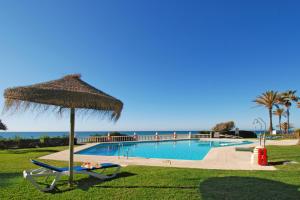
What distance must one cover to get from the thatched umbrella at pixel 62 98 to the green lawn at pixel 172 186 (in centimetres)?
79

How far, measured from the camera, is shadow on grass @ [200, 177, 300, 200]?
4008mm

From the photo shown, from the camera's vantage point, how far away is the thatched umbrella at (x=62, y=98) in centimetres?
371

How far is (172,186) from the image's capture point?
4.64 m

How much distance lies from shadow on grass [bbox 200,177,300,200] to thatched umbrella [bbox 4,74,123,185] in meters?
2.72

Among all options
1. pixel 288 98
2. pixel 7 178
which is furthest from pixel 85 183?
pixel 288 98

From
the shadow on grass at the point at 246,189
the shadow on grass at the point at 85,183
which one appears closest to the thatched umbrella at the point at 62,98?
the shadow on grass at the point at 85,183

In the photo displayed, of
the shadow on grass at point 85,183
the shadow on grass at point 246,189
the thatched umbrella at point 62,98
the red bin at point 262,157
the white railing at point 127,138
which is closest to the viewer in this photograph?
the thatched umbrella at point 62,98

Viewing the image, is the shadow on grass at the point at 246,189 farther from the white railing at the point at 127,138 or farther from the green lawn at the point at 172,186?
the white railing at the point at 127,138

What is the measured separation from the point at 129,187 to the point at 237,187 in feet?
8.08

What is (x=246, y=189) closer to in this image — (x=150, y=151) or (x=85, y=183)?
(x=85, y=183)

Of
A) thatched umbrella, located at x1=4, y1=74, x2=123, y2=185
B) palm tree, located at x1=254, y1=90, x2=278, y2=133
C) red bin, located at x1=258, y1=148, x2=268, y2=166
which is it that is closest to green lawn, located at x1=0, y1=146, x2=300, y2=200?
thatched umbrella, located at x1=4, y1=74, x2=123, y2=185

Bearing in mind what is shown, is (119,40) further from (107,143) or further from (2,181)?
(2,181)

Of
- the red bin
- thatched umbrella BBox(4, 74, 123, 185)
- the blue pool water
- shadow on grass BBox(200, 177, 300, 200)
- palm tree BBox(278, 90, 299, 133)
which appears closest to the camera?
thatched umbrella BBox(4, 74, 123, 185)

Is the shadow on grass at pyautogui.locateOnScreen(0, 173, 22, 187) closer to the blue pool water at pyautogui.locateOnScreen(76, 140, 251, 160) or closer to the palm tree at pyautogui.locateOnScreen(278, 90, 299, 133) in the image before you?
the blue pool water at pyautogui.locateOnScreen(76, 140, 251, 160)
